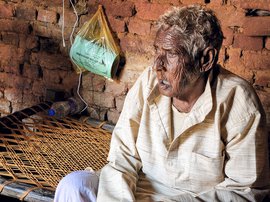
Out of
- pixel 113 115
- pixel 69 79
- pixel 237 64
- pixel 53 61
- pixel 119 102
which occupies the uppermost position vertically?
pixel 237 64

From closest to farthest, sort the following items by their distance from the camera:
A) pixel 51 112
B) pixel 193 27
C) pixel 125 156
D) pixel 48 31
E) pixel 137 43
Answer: pixel 193 27 < pixel 125 156 < pixel 137 43 < pixel 51 112 < pixel 48 31

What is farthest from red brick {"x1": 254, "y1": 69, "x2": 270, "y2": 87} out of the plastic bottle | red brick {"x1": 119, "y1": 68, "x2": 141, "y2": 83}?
Answer: the plastic bottle

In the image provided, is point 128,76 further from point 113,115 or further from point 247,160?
point 247,160

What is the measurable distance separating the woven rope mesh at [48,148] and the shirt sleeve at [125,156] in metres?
0.46

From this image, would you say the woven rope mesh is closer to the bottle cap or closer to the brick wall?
the bottle cap

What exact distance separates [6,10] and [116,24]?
882mm

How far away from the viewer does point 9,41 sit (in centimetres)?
308

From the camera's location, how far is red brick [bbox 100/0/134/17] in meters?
2.65

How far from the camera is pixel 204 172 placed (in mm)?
1641

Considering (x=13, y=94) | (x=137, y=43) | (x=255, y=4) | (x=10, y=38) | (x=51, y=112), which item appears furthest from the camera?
(x=13, y=94)

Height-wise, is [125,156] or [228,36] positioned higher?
[228,36]

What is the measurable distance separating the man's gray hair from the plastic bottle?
1440 millimetres

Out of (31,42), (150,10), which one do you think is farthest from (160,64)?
(31,42)

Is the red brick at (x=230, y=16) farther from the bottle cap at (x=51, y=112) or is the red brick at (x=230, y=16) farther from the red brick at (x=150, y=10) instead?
the bottle cap at (x=51, y=112)
